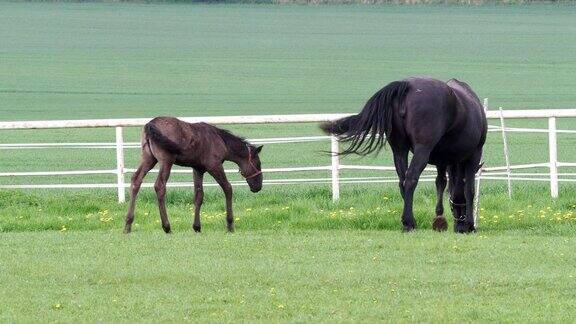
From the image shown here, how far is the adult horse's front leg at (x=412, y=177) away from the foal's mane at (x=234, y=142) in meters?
2.25

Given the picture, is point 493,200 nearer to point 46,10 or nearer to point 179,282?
point 179,282

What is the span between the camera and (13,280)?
10875 millimetres

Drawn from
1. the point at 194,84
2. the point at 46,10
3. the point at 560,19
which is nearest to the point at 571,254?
the point at 194,84

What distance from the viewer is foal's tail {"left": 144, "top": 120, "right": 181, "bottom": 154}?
1412 centimetres

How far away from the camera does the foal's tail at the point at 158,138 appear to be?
14125mm

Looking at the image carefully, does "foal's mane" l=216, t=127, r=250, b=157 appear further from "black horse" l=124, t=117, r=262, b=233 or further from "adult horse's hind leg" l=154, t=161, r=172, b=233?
"adult horse's hind leg" l=154, t=161, r=172, b=233

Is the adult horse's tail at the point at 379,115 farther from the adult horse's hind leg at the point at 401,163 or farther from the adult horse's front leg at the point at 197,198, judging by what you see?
the adult horse's front leg at the point at 197,198

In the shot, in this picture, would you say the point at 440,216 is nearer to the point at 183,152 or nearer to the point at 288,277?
the point at 183,152

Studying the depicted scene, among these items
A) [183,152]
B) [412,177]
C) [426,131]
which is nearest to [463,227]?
[412,177]

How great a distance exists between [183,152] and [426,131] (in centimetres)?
269

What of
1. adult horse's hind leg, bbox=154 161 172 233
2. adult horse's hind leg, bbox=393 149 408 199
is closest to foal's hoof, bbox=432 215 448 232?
adult horse's hind leg, bbox=393 149 408 199

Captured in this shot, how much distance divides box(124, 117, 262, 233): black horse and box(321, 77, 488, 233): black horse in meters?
1.31

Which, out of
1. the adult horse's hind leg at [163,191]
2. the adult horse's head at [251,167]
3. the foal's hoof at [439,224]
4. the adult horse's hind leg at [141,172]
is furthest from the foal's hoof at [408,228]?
the adult horse's hind leg at [141,172]

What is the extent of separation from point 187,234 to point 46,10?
6275 centimetres
